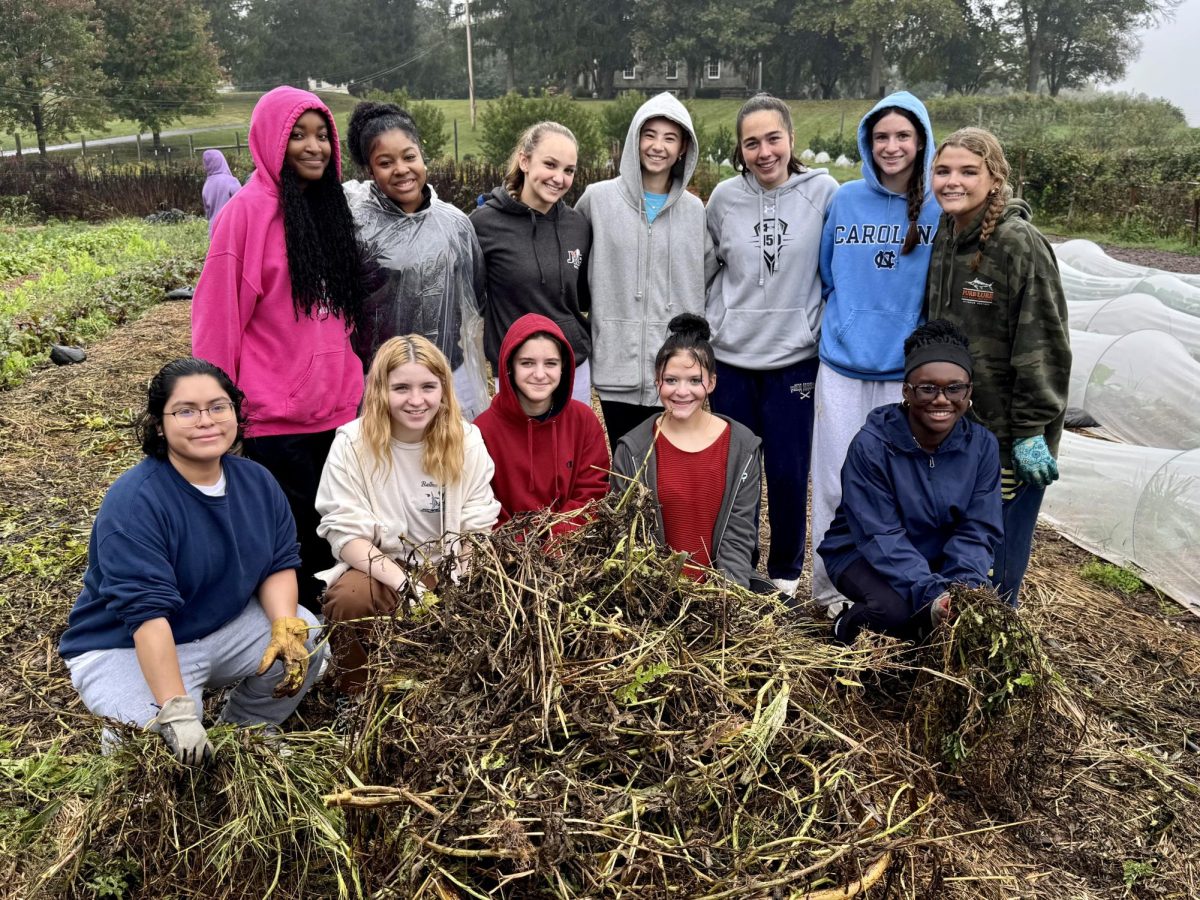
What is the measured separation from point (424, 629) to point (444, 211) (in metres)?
1.88

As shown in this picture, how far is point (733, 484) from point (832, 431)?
1.83 feet

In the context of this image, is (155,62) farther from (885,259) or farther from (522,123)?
(885,259)

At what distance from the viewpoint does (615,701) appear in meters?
1.89

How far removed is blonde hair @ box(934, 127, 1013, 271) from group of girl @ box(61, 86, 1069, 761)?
1 centimetres

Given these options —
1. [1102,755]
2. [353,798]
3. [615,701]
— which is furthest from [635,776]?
[1102,755]

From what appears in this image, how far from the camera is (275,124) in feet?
9.66

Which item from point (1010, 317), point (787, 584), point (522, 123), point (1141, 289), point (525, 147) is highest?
point (522, 123)

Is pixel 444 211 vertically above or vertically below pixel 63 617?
above

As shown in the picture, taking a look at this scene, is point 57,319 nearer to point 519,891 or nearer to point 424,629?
point 424,629

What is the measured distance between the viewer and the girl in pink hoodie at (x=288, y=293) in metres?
2.99

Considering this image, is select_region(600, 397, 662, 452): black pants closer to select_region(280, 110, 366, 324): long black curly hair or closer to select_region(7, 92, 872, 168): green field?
select_region(280, 110, 366, 324): long black curly hair

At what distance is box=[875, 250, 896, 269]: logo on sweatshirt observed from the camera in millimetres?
3393

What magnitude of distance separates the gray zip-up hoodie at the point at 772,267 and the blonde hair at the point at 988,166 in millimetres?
578

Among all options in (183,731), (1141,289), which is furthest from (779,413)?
(1141,289)
